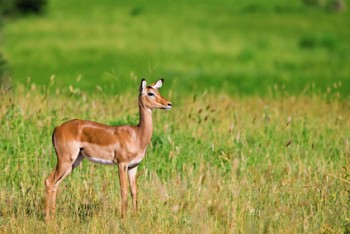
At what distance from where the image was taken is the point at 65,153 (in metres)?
8.20

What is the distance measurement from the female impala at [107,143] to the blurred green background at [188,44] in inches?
509

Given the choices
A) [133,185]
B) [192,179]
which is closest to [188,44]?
[192,179]

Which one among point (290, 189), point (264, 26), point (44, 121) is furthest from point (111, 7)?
point (290, 189)

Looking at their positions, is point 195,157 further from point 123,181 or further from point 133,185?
point 123,181

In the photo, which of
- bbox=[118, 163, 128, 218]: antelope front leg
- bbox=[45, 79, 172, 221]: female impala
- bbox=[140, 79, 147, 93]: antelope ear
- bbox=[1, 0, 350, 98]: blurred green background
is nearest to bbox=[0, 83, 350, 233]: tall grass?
bbox=[118, 163, 128, 218]: antelope front leg

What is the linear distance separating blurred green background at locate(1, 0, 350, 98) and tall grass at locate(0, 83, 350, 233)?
874 centimetres

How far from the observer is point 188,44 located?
106 feet

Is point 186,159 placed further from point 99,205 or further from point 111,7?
point 111,7

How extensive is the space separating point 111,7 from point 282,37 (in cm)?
848

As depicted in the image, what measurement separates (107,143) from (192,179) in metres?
1.45

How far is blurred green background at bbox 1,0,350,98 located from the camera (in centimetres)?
2542

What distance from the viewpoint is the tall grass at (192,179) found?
322 inches

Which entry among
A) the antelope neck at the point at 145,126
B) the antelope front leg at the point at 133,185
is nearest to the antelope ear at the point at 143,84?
the antelope neck at the point at 145,126

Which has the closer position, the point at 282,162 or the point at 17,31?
the point at 282,162
